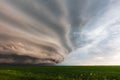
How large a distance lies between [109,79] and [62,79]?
19.6ft

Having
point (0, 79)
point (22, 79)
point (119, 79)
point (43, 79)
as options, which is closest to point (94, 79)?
point (119, 79)

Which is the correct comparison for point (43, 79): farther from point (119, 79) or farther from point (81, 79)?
point (119, 79)

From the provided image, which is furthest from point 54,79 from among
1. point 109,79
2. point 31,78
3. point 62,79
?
point 109,79

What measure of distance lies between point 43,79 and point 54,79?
1.28 metres

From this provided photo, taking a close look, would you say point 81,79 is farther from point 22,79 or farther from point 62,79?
point 22,79

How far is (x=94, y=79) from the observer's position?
2828 cm

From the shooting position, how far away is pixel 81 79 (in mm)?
28141

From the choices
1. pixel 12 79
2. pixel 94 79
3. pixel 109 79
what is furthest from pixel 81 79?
pixel 12 79

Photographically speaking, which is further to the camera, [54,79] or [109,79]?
[109,79]

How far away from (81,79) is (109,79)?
3810 millimetres

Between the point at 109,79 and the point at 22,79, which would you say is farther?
the point at 109,79

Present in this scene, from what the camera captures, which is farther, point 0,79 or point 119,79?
point 119,79

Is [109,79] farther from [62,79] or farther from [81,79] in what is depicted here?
[62,79]

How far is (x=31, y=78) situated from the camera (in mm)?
28391
